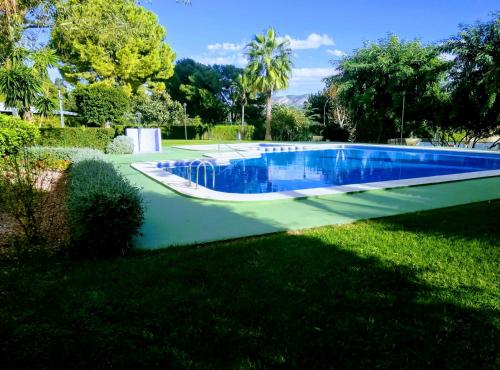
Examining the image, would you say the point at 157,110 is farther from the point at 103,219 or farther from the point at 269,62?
the point at 103,219

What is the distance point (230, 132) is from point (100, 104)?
1450 cm

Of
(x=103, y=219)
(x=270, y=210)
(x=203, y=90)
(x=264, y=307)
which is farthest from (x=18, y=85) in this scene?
(x=203, y=90)

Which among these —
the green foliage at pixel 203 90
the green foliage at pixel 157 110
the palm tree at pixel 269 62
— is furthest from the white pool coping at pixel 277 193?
the green foliage at pixel 203 90

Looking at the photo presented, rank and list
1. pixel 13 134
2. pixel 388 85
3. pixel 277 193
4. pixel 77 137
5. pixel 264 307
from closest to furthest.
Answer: pixel 264 307 → pixel 277 193 → pixel 13 134 → pixel 77 137 → pixel 388 85

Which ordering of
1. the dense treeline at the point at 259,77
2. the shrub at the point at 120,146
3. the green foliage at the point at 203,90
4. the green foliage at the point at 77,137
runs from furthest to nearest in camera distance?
the green foliage at the point at 203,90, the shrub at the point at 120,146, the green foliage at the point at 77,137, the dense treeline at the point at 259,77

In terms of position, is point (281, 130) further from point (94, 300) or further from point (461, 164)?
point (94, 300)

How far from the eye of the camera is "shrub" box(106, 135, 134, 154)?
1736 centimetres

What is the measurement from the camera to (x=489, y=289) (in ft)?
10.2

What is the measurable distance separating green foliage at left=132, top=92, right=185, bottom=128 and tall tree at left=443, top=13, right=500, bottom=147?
79.1 feet

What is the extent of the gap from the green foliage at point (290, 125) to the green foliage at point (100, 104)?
13.8 metres

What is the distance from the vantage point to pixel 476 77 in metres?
18.5

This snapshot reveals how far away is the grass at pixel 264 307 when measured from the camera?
228 centimetres

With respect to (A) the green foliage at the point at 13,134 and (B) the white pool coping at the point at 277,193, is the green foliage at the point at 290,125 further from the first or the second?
(A) the green foliage at the point at 13,134

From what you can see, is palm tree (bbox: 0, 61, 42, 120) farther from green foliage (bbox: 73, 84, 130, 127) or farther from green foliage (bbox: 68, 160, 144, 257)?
green foliage (bbox: 68, 160, 144, 257)
